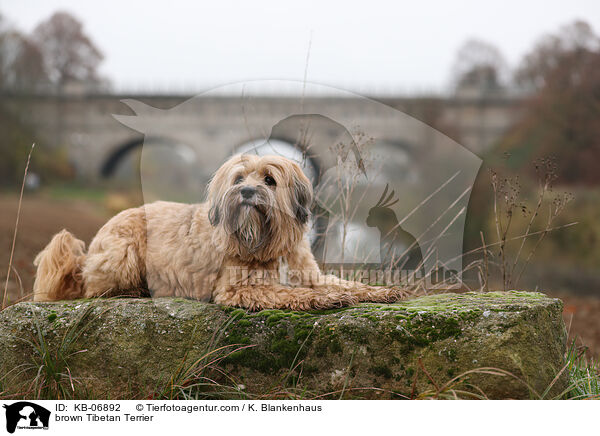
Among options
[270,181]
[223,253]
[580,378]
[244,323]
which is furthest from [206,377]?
[580,378]

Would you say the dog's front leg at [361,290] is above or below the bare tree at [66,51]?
below

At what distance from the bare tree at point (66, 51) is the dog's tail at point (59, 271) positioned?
1793 cm

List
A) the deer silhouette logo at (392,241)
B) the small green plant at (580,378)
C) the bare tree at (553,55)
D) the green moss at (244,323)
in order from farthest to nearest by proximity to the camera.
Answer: the bare tree at (553,55)
the deer silhouette logo at (392,241)
the small green plant at (580,378)
the green moss at (244,323)

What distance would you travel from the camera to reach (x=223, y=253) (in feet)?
12.9

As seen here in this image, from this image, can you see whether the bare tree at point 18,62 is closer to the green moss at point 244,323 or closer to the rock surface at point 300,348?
the rock surface at point 300,348

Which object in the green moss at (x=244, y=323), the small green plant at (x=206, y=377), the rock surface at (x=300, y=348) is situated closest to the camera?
the rock surface at (x=300, y=348)

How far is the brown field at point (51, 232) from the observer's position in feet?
30.4

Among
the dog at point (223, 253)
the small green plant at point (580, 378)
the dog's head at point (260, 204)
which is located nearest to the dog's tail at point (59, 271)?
the dog at point (223, 253)

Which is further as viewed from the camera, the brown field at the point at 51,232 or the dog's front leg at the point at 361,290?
the brown field at the point at 51,232

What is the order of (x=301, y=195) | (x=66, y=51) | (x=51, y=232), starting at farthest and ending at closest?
1. (x=66, y=51)
2. (x=51, y=232)
3. (x=301, y=195)

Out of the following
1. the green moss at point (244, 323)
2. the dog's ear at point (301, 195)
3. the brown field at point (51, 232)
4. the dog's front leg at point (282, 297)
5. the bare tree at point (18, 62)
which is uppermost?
the bare tree at point (18, 62)

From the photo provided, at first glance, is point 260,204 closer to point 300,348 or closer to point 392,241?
point 300,348

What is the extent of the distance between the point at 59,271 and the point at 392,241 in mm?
3159
